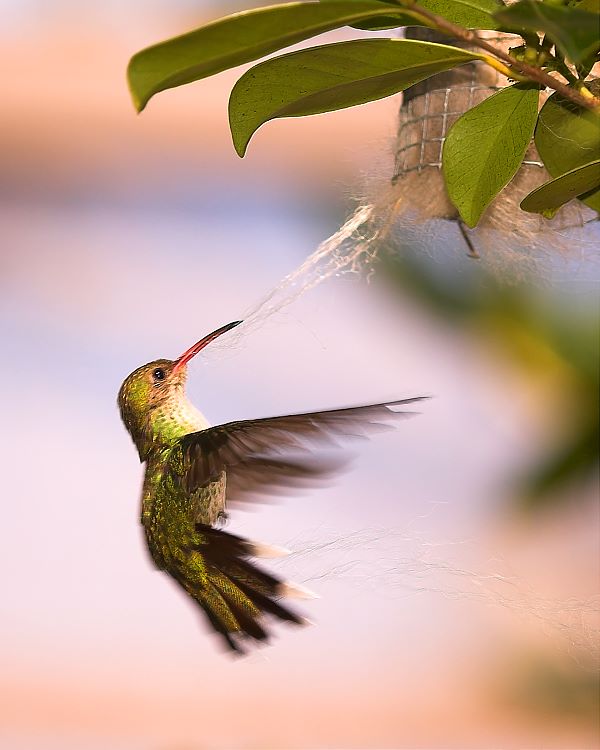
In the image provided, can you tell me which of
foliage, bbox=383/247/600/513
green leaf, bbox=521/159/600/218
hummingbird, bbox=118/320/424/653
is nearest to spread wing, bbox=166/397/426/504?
hummingbird, bbox=118/320/424/653

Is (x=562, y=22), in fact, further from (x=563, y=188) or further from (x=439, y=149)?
(x=439, y=149)

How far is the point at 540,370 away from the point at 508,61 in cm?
129

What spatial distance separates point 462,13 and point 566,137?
101 millimetres

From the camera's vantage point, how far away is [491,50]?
0.43 metres

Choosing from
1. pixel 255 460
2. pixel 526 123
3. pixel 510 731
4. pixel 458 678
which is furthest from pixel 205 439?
pixel 458 678

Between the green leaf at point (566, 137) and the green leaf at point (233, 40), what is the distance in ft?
0.67

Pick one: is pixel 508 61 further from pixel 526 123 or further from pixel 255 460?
pixel 255 460

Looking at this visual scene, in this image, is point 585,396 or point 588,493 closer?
point 588,493

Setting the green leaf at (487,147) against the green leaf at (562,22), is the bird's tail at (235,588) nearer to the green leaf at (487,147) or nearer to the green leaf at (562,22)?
the green leaf at (487,147)

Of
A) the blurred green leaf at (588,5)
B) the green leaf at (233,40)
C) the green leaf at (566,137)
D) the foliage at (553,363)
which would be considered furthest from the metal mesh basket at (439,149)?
the foliage at (553,363)

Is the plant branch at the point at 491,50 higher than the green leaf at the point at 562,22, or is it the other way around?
the plant branch at the point at 491,50

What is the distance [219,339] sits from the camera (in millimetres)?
739

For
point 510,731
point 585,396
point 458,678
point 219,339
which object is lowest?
point 510,731

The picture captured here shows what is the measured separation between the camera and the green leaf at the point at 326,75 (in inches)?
19.2
